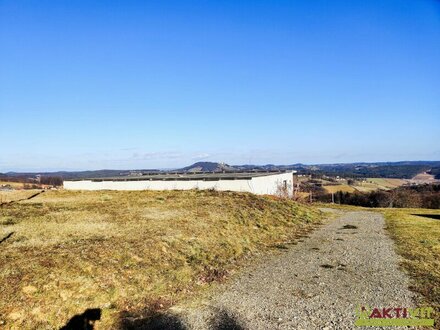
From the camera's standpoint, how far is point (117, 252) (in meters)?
13.3

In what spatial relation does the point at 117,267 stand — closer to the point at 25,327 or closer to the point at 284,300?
the point at 25,327

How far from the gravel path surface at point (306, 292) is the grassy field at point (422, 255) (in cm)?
44

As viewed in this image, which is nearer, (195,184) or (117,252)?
(117,252)

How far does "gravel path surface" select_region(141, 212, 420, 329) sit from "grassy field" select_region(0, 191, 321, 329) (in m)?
1.28

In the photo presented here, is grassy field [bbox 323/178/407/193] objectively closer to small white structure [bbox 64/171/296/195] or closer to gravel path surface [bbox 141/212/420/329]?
small white structure [bbox 64/171/296/195]

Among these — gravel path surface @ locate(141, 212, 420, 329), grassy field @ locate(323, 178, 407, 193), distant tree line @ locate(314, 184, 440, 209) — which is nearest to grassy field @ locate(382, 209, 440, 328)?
gravel path surface @ locate(141, 212, 420, 329)

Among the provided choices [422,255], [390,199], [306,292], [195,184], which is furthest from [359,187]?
[306,292]

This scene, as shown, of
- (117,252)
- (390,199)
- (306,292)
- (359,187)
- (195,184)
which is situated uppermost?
(195,184)

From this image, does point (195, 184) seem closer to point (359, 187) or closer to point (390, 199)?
point (390, 199)

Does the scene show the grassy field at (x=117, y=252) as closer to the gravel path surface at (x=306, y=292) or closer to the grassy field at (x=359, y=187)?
the gravel path surface at (x=306, y=292)

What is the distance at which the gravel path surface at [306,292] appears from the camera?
8812 mm

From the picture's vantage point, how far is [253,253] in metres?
16.3

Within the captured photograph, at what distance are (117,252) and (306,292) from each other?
6.87 m

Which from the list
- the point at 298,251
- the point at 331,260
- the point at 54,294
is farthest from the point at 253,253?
the point at 54,294
